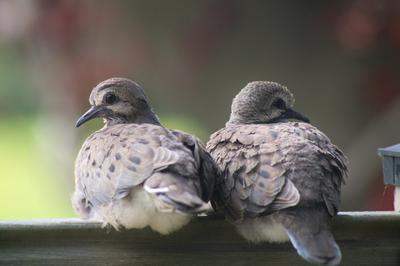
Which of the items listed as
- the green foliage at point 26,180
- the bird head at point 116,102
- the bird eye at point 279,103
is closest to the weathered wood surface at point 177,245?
the bird head at point 116,102

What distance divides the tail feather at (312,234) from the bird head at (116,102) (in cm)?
138

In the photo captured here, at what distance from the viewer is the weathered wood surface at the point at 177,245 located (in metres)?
3.98

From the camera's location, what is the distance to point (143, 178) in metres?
4.03

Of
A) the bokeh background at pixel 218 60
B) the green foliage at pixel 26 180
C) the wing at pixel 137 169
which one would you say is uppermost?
the wing at pixel 137 169

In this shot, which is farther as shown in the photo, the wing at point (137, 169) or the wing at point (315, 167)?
the wing at point (315, 167)

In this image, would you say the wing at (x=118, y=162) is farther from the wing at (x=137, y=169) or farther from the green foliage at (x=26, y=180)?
the green foliage at (x=26, y=180)

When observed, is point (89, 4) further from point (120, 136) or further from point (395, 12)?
point (120, 136)

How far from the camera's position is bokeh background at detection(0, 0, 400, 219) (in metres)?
7.11

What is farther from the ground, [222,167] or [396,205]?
[222,167]

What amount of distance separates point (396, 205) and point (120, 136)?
1.25 metres

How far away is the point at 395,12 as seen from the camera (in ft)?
22.8

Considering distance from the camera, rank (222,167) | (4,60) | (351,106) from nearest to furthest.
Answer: (222,167), (351,106), (4,60)

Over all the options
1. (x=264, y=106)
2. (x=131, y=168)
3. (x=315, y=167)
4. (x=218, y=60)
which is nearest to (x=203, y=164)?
(x=131, y=168)

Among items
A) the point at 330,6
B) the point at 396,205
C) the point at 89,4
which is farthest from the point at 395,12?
the point at 396,205
